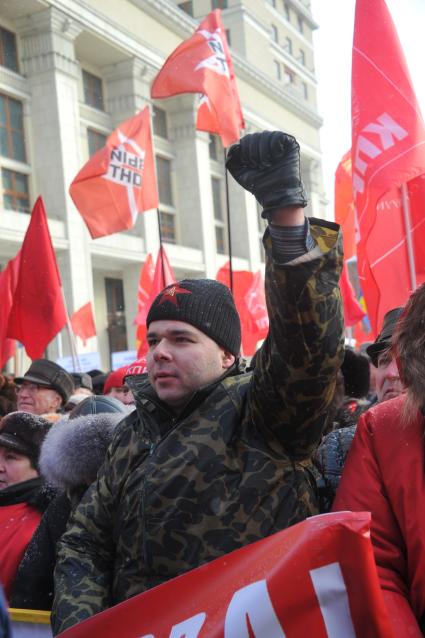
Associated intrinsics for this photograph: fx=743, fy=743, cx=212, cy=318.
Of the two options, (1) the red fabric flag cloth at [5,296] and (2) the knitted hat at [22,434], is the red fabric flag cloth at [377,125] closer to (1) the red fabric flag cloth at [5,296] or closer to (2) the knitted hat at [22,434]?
(2) the knitted hat at [22,434]

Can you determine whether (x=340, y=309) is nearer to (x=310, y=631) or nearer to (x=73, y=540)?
(x=310, y=631)

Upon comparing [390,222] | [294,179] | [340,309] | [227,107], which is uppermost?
[227,107]

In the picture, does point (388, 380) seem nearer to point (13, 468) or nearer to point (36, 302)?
point (13, 468)

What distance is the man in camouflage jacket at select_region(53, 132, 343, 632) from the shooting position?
163 centimetres

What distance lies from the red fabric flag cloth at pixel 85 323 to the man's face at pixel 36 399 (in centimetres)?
998

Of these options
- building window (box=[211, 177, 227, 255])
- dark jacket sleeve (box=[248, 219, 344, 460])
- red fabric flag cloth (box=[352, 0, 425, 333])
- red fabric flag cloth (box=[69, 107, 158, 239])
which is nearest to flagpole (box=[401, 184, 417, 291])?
red fabric flag cloth (box=[352, 0, 425, 333])

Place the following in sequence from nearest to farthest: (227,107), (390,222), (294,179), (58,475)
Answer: (294,179) → (58,475) → (390,222) → (227,107)

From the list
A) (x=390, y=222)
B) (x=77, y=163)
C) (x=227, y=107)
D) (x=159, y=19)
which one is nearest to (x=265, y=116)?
(x=159, y=19)

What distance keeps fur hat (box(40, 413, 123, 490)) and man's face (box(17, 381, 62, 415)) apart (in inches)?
90.9

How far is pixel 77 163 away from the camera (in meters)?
23.2

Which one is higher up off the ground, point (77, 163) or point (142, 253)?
point (77, 163)

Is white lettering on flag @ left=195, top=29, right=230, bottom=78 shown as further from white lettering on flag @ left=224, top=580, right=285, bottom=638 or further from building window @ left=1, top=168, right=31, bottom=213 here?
building window @ left=1, top=168, right=31, bottom=213

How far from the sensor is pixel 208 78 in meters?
7.59

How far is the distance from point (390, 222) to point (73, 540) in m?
3.18
